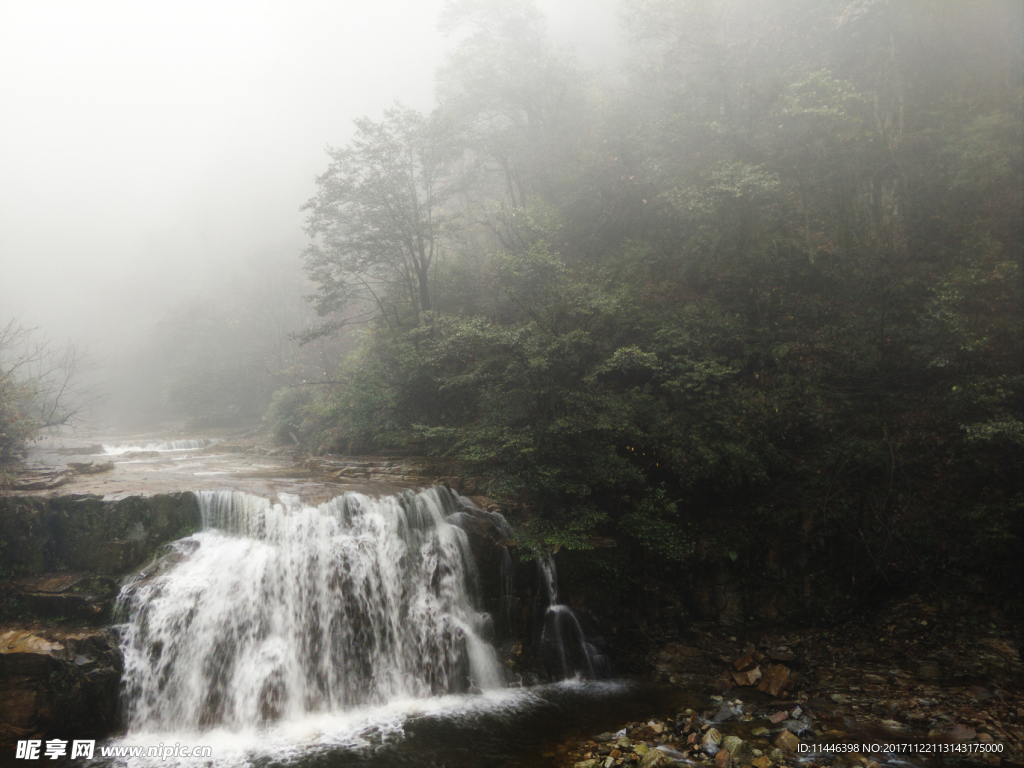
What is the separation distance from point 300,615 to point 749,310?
1184cm

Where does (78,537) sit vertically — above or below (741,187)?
below

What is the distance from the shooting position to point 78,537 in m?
8.05

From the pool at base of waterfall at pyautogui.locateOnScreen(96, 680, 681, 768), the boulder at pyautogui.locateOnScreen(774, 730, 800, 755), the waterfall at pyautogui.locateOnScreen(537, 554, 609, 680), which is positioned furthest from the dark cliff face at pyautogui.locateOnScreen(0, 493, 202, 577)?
the boulder at pyautogui.locateOnScreen(774, 730, 800, 755)

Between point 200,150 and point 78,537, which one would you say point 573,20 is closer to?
point 78,537

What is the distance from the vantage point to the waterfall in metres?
9.12

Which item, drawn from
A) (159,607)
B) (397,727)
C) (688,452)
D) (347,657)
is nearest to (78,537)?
(159,607)

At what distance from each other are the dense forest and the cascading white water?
7.94ft

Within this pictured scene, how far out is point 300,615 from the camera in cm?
818

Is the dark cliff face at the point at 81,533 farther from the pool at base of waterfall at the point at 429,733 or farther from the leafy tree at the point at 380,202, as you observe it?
the leafy tree at the point at 380,202

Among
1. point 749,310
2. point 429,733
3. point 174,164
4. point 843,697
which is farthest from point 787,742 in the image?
point 174,164

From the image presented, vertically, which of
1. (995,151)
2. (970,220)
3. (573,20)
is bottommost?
(970,220)

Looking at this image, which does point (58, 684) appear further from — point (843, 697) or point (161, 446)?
point (161, 446)

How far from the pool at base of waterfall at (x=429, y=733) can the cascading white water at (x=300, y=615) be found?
0.25 m

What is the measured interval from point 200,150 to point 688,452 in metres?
77.6
